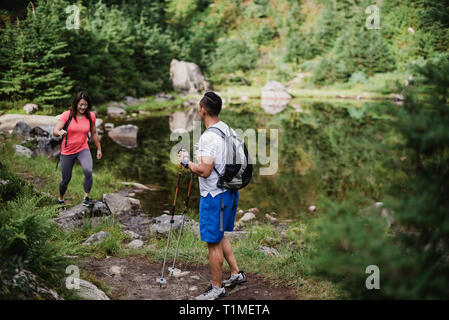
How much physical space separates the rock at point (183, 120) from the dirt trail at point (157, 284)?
14.4 m

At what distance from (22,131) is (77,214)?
7.53m

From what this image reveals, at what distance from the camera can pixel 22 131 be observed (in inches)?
500

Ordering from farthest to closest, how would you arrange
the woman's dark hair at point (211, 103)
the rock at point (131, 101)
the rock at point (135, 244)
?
the rock at point (131, 101) < the rock at point (135, 244) < the woman's dark hair at point (211, 103)

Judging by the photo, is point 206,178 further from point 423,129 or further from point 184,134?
point 184,134

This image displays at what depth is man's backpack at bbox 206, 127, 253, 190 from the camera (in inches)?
151

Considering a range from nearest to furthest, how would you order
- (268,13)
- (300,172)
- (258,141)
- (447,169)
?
1. (447,169)
2. (300,172)
3. (258,141)
4. (268,13)

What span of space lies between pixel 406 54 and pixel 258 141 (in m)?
29.8

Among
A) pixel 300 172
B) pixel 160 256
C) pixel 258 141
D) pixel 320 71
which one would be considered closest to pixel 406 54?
pixel 320 71

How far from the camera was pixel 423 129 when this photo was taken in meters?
2.43

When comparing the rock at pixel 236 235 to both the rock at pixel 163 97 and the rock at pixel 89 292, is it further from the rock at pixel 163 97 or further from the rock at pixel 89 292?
the rock at pixel 163 97

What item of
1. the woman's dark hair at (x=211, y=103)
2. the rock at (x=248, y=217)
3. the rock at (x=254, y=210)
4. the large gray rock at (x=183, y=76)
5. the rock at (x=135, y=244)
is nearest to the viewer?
the woman's dark hair at (x=211, y=103)

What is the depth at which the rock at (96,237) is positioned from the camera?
560 cm

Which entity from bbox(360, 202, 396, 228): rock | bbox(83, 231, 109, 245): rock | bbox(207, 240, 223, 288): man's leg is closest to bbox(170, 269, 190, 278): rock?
bbox(207, 240, 223, 288): man's leg

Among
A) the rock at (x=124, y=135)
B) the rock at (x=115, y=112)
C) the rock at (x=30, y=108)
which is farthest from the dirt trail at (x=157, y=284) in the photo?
the rock at (x=115, y=112)
